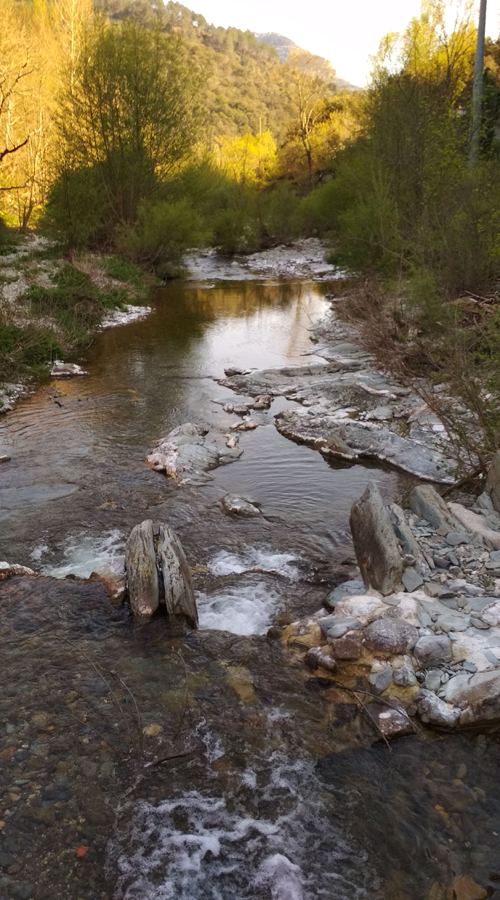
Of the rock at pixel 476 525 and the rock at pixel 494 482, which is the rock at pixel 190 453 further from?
the rock at pixel 494 482

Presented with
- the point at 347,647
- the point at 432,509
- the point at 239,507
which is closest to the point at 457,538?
the point at 432,509

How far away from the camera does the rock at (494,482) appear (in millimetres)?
7216

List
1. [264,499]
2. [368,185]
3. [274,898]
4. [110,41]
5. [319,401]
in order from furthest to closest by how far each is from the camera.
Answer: [110,41] → [368,185] → [319,401] → [264,499] → [274,898]

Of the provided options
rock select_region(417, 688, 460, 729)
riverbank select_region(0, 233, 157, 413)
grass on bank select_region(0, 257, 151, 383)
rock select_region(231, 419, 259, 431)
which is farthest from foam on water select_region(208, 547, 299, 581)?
grass on bank select_region(0, 257, 151, 383)

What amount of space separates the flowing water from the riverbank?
6455mm

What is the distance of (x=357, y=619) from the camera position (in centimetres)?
566

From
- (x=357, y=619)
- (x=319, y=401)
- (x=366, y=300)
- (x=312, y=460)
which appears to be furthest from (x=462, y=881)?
(x=366, y=300)

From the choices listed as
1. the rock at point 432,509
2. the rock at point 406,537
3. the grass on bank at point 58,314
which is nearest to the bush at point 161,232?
the grass on bank at point 58,314

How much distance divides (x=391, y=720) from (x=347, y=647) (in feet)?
2.47

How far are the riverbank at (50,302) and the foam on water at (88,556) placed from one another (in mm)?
5876

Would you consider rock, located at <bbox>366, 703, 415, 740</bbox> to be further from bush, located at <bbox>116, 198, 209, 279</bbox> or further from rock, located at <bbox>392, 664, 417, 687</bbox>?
bush, located at <bbox>116, 198, 209, 279</bbox>

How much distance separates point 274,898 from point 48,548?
15.3 feet

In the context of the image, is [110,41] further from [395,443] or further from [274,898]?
[274,898]

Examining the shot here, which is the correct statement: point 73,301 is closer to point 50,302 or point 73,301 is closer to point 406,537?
point 50,302
